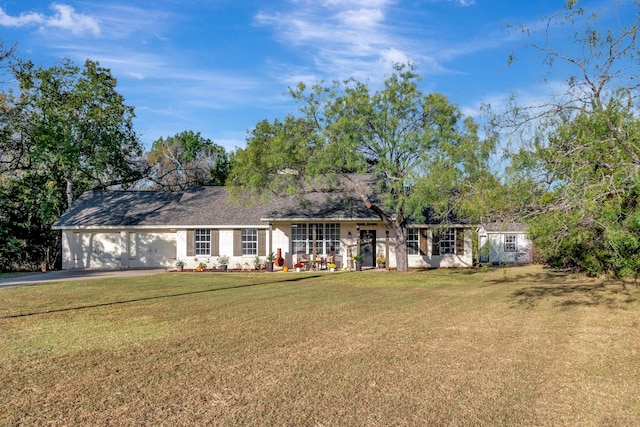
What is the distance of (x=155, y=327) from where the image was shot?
10164mm

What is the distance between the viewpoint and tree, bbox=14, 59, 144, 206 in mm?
30000

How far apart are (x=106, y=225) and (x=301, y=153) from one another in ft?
40.8

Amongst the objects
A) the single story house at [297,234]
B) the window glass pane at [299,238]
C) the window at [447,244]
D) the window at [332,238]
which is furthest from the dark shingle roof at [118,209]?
the window at [447,244]

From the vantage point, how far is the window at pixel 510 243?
34.1m

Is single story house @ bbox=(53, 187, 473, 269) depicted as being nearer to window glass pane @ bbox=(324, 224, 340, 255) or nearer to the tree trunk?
window glass pane @ bbox=(324, 224, 340, 255)

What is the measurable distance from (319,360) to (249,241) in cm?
1836

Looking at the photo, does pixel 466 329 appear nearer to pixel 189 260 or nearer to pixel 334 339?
pixel 334 339

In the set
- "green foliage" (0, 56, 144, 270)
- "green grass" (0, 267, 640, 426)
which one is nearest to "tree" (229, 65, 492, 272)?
"green grass" (0, 267, 640, 426)

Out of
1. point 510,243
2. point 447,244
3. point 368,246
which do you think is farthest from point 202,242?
point 510,243

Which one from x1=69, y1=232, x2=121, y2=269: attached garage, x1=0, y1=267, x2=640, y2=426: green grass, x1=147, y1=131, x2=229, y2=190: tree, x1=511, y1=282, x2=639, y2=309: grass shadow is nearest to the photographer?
x1=0, y1=267, x2=640, y2=426: green grass

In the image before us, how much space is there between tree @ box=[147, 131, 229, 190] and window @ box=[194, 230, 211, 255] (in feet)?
41.0

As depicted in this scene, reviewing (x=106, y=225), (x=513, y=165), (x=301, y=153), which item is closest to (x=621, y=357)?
(x=513, y=165)

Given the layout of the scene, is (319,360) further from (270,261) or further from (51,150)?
(51,150)

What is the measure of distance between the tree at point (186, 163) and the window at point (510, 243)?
1946cm
